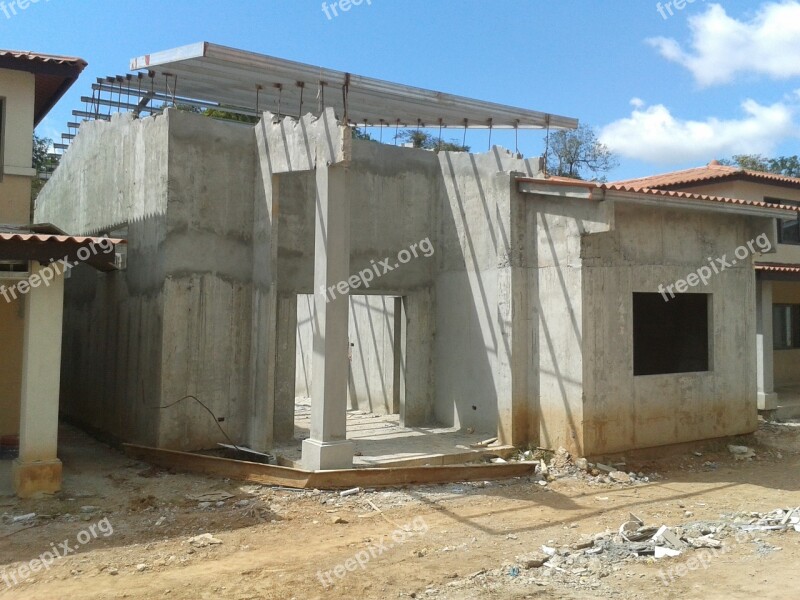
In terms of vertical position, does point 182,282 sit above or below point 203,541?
above

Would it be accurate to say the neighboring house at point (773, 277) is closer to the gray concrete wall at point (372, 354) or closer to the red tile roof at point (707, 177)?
the red tile roof at point (707, 177)

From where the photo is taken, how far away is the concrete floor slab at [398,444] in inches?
388

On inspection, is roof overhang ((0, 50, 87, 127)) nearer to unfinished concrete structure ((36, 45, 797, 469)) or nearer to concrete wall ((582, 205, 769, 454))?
unfinished concrete structure ((36, 45, 797, 469))

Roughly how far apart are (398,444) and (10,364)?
5933 mm

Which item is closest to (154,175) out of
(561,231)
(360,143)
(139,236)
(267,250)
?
(139,236)

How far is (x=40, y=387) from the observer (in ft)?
26.9

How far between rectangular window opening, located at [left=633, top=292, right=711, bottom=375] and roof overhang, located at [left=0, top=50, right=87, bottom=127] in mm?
9707

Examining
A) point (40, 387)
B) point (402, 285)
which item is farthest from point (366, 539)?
point (402, 285)

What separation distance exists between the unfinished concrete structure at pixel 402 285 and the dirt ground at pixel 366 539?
1.18 meters

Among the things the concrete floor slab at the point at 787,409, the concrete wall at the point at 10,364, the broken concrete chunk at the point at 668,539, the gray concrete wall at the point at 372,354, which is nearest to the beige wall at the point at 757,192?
the concrete floor slab at the point at 787,409

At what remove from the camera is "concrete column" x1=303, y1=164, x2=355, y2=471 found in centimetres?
902

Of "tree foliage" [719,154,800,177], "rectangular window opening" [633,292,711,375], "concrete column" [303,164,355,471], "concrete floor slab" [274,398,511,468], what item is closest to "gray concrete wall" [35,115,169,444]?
"concrete floor slab" [274,398,511,468]

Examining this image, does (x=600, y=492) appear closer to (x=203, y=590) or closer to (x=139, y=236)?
(x=203, y=590)

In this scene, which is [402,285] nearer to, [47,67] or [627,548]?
[47,67]
